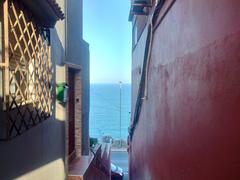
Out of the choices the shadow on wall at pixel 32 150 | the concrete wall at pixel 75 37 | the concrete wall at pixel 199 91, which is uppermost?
the concrete wall at pixel 75 37

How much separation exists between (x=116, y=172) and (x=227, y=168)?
35.9 feet

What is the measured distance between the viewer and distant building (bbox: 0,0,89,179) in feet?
8.16

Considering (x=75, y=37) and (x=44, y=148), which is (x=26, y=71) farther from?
(x=75, y=37)

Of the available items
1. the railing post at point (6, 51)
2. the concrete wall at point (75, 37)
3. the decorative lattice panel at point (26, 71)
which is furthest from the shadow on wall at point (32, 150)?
the concrete wall at point (75, 37)

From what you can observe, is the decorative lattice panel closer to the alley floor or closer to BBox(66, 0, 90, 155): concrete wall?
BBox(66, 0, 90, 155): concrete wall

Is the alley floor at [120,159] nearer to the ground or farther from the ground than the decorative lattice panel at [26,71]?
nearer to the ground

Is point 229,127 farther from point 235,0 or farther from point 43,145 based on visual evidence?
point 43,145

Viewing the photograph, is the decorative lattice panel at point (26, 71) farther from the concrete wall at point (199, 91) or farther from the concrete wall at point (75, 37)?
the concrete wall at point (75, 37)

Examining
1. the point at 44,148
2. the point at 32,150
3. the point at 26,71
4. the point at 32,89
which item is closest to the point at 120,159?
the point at 44,148

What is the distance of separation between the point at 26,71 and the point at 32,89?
0.84 feet

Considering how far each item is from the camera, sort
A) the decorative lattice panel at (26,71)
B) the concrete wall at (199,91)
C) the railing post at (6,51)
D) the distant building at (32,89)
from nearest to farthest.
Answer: the concrete wall at (199,91) → the railing post at (6,51) → the distant building at (32,89) → the decorative lattice panel at (26,71)

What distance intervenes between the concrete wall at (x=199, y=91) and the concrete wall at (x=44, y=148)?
5.07 ft

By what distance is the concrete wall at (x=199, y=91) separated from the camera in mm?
1733

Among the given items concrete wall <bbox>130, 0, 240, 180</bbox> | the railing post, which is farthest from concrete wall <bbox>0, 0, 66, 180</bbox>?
concrete wall <bbox>130, 0, 240, 180</bbox>
